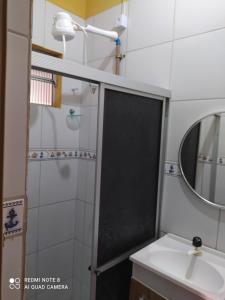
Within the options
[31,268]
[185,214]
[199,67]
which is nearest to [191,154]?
[185,214]

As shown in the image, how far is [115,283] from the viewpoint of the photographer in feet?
4.21

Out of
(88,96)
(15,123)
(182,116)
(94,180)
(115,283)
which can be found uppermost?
(88,96)

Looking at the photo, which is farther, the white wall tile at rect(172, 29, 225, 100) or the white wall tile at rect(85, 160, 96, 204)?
the white wall tile at rect(85, 160, 96, 204)

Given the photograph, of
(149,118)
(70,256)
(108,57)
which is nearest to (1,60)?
(149,118)

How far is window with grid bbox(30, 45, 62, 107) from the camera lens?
1.77 meters

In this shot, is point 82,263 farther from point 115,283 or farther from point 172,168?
point 172,168

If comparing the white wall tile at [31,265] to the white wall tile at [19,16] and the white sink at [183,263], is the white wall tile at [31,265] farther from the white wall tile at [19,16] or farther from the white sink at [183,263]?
the white wall tile at [19,16]

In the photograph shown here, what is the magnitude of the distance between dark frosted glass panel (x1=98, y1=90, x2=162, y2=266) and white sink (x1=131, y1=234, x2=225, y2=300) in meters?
0.13

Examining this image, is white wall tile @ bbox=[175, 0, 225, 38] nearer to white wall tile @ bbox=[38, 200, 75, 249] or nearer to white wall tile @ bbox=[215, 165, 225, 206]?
white wall tile @ bbox=[215, 165, 225, 206]

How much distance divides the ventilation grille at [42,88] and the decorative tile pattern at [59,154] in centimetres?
38

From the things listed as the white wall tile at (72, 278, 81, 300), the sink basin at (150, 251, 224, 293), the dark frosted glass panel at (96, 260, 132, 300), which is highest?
the sink basin at (150, 251, 224, 293)

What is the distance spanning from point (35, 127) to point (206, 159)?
119 centimetres

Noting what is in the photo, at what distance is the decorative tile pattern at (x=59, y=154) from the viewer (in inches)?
68.1

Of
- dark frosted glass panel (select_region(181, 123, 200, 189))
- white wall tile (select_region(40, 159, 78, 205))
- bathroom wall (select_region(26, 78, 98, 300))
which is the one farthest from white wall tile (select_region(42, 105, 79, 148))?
dark frosted glass panel (select_region(181, 123, 200, 189))
